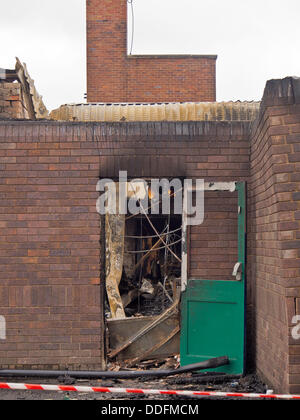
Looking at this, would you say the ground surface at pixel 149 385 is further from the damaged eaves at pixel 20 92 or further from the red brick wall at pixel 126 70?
the red brick wall at pixel 126 70

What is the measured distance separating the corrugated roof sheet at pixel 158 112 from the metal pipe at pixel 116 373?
522cm

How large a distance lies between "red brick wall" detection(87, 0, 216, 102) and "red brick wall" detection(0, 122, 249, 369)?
439 inches

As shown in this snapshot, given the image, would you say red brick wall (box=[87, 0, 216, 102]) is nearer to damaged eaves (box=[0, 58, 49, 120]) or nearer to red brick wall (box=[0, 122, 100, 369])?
damaged eaves (box=[0, 58, 49, 120])

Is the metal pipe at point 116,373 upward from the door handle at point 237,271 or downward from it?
downward

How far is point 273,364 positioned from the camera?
5.13 metres

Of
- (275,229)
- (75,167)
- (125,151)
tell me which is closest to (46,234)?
(75,167)

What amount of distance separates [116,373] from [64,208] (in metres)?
2.10

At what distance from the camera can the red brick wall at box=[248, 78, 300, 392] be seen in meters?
4.58

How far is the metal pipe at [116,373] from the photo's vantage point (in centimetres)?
588

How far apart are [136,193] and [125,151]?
175 cm

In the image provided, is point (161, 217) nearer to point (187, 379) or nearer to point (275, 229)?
point (187, 379)

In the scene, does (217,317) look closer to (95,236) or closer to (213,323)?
(213,323)

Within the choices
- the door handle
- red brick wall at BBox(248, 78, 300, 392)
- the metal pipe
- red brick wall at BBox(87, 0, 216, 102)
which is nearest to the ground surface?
the metal pipe

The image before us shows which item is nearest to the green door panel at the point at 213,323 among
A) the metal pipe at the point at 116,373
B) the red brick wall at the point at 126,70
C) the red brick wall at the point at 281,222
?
the metal pipe at the point at 116,373
